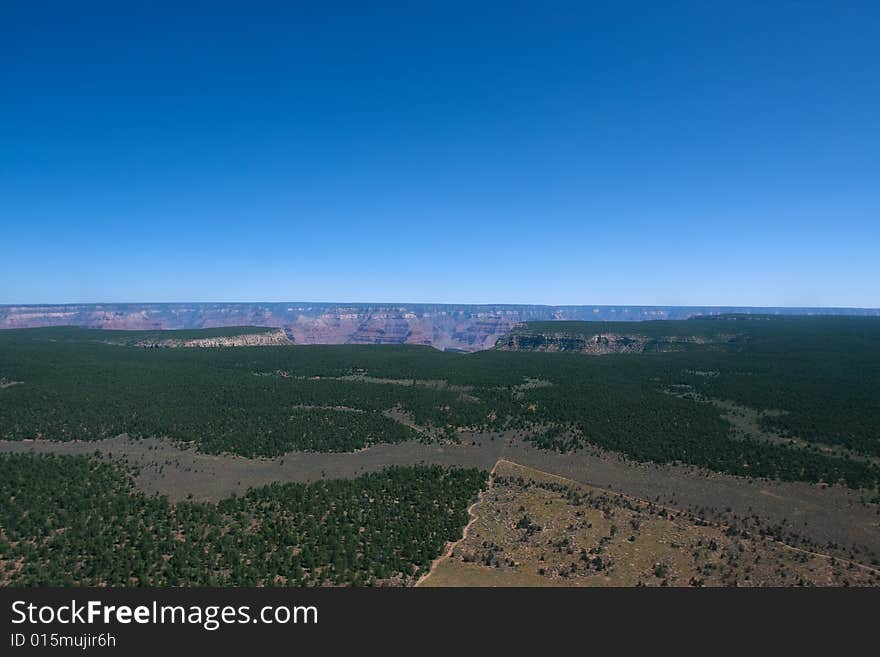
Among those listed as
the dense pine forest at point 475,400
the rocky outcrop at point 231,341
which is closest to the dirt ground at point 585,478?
the dense pine forest at point 475,400

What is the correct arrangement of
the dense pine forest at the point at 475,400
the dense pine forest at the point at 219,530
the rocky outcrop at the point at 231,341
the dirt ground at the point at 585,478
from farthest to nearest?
1. the rocky outcrop at the point at 231,341
2. the dense pine forest at the point at 475,400
3. the dirt ground at the point at 585,478
4. the dense pine forest at the point at 219,530

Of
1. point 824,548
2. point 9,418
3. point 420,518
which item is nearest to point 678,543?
point 824,548

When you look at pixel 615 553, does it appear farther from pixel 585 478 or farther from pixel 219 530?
pixel 219 530

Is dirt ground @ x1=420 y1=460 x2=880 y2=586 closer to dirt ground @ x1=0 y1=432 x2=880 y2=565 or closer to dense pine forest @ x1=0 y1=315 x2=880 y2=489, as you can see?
dirt ground @ x1=0 y1=432 x2=880 y2=565

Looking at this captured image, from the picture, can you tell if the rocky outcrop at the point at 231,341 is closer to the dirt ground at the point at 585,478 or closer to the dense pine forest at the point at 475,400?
the dense pine forest at the point at 475,400

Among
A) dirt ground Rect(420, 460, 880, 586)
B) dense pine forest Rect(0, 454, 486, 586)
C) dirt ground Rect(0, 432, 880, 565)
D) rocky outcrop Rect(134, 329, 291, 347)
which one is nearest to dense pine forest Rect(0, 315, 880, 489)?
dirt ground Rect(0, 432, 880, 565)

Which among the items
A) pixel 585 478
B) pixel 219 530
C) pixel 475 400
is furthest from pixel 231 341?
pixel 585 478

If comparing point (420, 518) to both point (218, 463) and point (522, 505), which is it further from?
point (218, 463)
